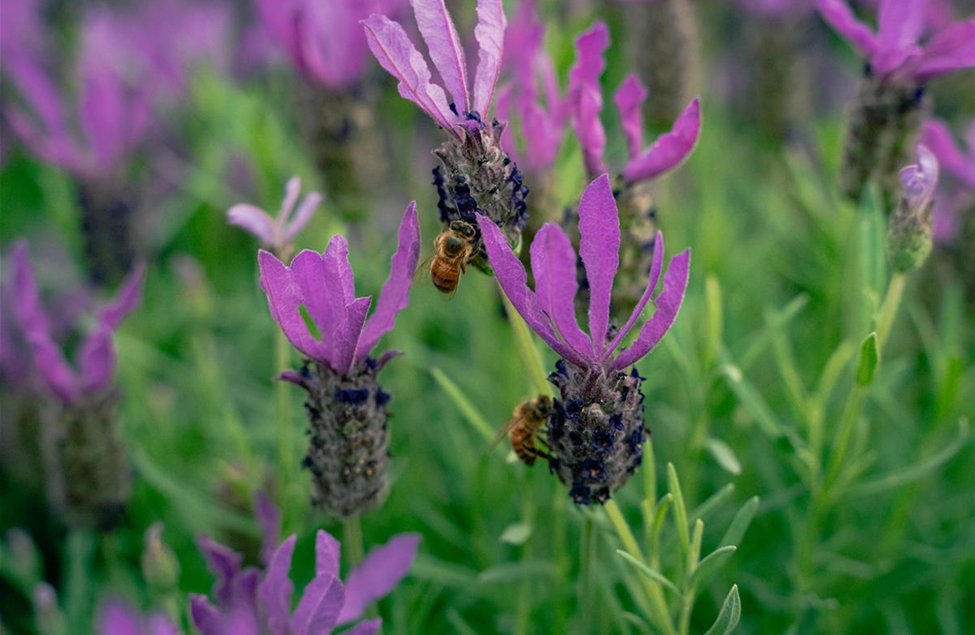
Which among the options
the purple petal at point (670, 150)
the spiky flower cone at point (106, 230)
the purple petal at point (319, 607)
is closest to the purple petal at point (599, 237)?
the purple petal at point (670, 150)

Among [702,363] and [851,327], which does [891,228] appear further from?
[851,327]

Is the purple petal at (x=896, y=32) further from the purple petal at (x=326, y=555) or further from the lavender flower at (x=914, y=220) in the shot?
the purple petal at (x=326, y=555)

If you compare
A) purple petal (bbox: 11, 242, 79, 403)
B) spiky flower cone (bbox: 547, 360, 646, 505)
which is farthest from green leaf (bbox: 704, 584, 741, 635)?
purple petal (bbox: 11, 242, 79, 403)

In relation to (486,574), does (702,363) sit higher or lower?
higher

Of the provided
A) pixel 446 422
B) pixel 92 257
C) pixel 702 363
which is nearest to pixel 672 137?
pixel 702 363

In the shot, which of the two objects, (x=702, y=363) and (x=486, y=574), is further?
(x=702, y=363)

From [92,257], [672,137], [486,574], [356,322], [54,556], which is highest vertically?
[672,137]
